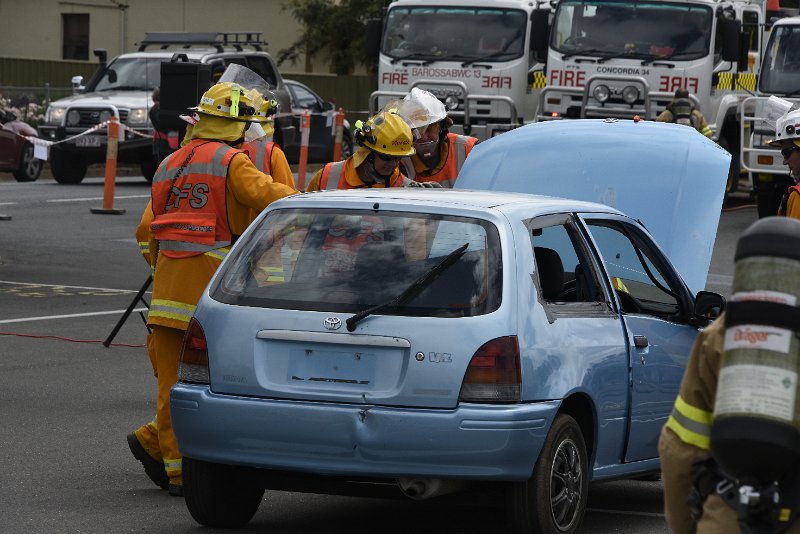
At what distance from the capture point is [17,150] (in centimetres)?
2739

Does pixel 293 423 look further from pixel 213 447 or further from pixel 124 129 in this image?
pixel 124 129

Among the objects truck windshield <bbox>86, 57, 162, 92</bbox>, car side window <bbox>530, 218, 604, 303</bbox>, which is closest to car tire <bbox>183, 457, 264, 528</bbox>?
car side window <bbox>530, 218, 604, 303</bbox>

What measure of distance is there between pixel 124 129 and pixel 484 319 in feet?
69.0

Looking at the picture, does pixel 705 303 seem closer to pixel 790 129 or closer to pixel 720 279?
pixel 790 129

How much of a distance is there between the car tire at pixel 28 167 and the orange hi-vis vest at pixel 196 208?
2076 cm

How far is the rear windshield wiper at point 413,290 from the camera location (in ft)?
20.7

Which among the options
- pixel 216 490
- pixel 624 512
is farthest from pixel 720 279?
pixel 216 490

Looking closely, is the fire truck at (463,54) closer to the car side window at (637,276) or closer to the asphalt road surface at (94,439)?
the asphalt road surface at (94,439)

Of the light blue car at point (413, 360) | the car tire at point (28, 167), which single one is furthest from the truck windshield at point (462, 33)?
the light blue car at point (413, 360)

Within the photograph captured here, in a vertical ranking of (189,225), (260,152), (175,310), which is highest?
(260,152)

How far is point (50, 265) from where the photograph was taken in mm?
17422

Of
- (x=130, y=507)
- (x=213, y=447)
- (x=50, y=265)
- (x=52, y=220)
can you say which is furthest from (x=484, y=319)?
(x=52, y=220)

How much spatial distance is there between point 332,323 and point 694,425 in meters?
2.54

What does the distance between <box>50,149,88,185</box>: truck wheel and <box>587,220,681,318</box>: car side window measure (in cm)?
2057
